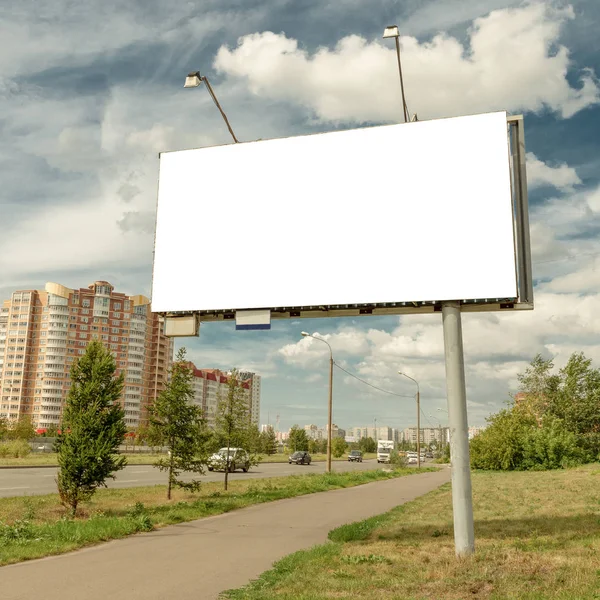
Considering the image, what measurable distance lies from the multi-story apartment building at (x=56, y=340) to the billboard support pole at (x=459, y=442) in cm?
12503

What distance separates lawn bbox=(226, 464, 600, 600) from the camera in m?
7.54

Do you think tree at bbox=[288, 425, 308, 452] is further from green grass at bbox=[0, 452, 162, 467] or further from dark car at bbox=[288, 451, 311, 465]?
green grass at bbox=[0, 452, 162, 467]

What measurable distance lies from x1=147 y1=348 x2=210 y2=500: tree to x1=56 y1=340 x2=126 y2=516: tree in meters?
3.70

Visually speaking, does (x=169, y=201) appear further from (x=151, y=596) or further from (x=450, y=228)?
(x=151, y=596)

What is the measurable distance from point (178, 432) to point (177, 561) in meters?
9.74

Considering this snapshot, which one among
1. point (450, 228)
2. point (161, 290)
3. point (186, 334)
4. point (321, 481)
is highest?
point (450, 228)

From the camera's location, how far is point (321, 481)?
2817cm

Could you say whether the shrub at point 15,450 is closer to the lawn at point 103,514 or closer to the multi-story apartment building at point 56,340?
the lawn at point 103,514

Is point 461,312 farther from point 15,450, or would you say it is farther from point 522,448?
point 15,450

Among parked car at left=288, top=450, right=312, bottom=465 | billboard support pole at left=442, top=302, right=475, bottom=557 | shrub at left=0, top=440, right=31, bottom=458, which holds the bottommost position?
parked car at left=288, top=450, right=312, bottom=465

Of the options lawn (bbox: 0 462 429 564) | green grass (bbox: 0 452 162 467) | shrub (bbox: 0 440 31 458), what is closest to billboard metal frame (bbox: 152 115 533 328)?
lawn (bbox: 0 462 429 564)

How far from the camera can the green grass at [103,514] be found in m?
10.9

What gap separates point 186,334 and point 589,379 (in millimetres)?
56609

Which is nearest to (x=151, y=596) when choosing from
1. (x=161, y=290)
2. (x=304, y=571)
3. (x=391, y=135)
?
(x=304, y=571)
